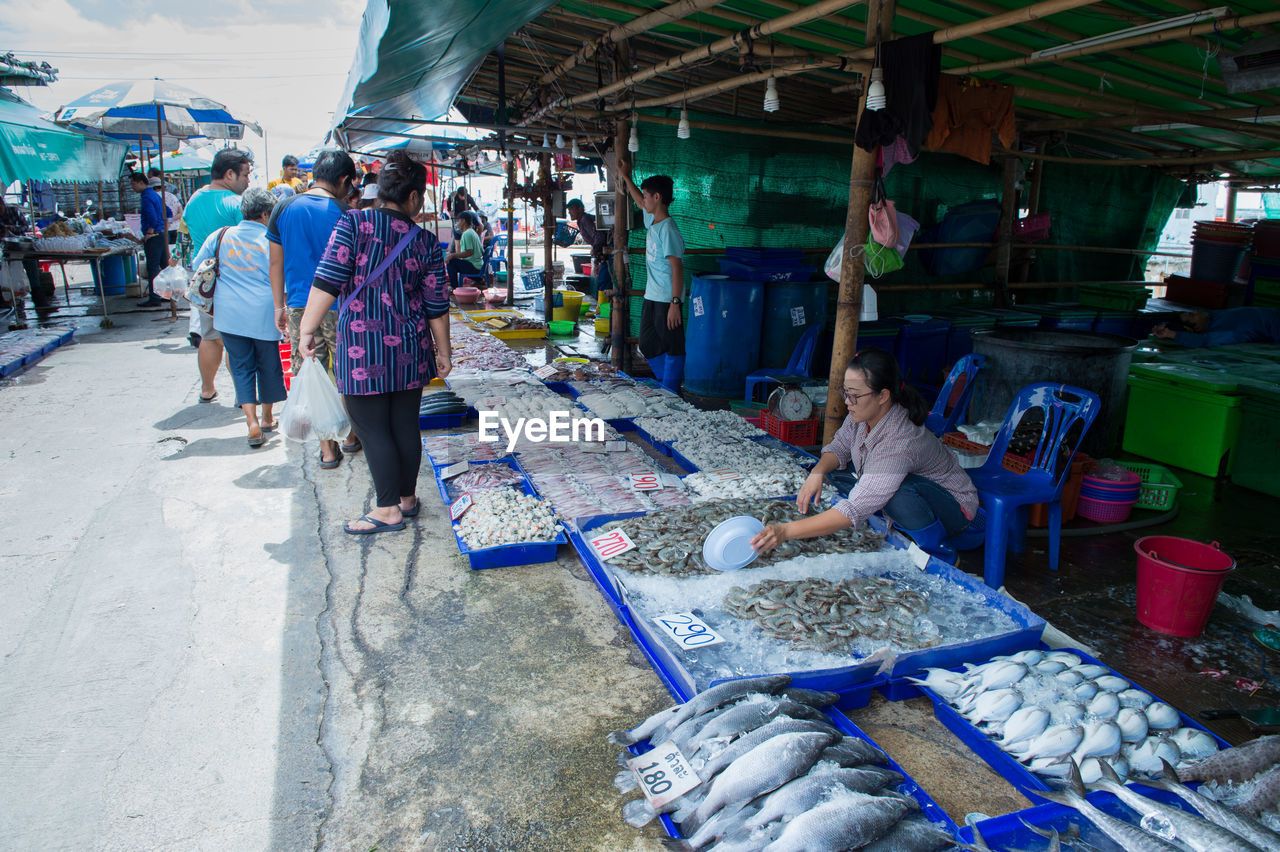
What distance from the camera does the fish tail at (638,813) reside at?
2182 millimetres

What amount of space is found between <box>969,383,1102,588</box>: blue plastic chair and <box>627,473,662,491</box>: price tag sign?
1827 mm

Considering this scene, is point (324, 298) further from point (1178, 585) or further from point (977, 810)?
point (1178, 585)

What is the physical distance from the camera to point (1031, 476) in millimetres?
4035

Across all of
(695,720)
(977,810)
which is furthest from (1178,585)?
(695,720)

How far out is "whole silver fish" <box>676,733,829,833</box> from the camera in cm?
203

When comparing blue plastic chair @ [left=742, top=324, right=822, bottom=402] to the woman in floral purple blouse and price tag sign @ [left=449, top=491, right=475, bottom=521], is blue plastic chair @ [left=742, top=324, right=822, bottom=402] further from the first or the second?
the woman in floral purple blouse

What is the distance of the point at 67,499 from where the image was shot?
4641 millimetres

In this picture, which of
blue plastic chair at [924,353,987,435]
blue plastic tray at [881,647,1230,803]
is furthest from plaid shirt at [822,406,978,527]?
blue plastic chair at [924,353,987,435]

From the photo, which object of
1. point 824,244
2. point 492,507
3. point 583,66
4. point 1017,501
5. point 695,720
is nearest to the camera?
point 695,720

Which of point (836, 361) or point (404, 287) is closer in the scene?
point (404, 287)

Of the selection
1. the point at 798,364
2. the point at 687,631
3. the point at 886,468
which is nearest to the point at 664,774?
the point at 687,631

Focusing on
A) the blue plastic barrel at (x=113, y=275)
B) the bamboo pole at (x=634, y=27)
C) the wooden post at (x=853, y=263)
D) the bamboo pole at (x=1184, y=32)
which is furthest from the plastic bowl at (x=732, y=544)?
the blue plastic barrel at (x=113, y=275)

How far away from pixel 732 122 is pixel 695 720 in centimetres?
730

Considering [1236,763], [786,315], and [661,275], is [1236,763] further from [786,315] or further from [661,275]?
[786,315]
